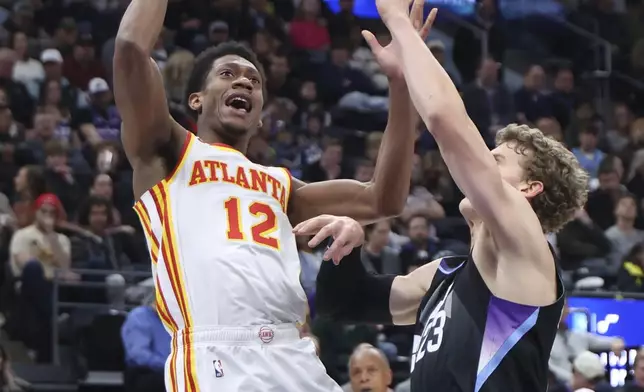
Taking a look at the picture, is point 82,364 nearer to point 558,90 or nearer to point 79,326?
point 79,326

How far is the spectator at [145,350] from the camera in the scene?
8.68m

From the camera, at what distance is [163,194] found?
179 inches

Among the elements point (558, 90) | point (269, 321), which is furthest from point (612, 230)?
point (269, 321)

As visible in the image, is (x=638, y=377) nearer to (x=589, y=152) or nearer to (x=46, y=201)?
(x=46, y=201)

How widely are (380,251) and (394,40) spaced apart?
249 inches

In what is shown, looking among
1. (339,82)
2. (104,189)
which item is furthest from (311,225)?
(339,82)

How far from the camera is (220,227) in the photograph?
4461 millimetres

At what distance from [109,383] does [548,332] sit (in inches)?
248

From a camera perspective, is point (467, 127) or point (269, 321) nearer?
point (467, 127)

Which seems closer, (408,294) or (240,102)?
(408,294)

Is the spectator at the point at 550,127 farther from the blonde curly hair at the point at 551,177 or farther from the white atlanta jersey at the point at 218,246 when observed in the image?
the blonde curly hair at the point at 551,177

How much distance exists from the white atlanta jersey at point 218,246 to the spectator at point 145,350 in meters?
4.23

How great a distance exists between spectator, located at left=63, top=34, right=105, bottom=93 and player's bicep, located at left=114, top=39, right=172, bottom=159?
27.7 feet

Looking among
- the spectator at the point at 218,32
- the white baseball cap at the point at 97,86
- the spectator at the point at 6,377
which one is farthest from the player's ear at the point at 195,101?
the spectator at the point at 218,32
